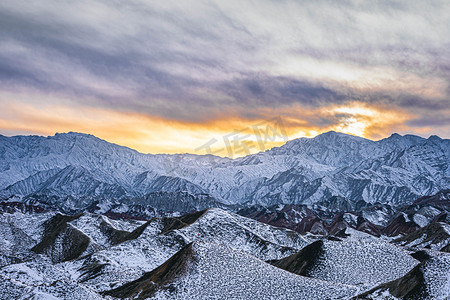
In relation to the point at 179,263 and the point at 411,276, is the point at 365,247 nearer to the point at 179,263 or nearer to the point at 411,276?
the point at 411,276

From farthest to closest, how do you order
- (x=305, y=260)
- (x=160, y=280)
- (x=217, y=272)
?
(x=305, y=260) → (x=160, y=280) → (x=217, y=272)

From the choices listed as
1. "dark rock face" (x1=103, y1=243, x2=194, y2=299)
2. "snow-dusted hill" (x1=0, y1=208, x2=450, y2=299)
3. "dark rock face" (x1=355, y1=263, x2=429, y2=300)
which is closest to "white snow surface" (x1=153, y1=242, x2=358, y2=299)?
"snow-dusted hill" (x1=0, y1=208, x2=450, y2=299)

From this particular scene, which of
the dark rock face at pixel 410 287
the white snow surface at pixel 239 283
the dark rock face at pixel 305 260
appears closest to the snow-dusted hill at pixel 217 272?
the dark rock face at pixel 305 260

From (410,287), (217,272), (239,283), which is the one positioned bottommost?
(239,283)

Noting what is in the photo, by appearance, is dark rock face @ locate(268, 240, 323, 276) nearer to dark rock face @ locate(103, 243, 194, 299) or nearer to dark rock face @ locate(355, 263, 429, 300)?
dark rock face @ locate(103, 243, 194, 299)

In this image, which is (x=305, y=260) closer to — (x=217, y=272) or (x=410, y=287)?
(x=217, y=272)

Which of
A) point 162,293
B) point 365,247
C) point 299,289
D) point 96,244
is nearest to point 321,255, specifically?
point 365,247

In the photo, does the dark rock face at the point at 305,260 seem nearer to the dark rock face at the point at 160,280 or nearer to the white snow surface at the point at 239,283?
the white snow surface at the point at 239,283

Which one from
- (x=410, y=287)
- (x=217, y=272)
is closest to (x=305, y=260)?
(x=217, y=272)
